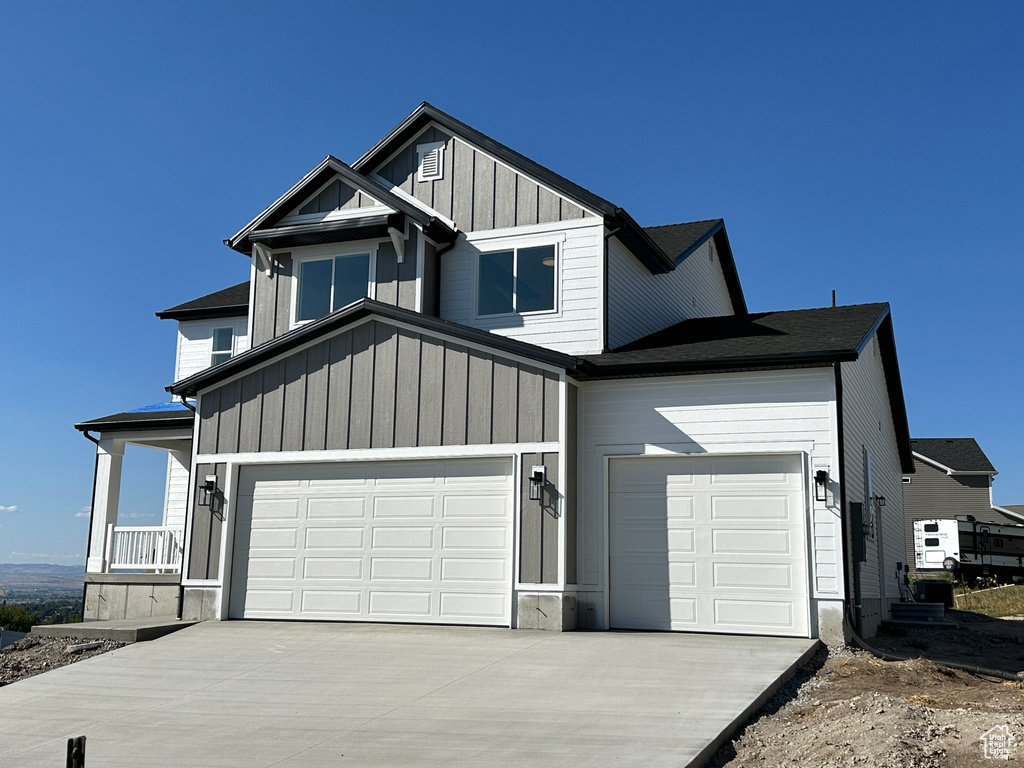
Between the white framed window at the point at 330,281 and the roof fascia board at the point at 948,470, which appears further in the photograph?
the roof fascia board at the point at 948,470

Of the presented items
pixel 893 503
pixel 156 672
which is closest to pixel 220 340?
pixel 156 672

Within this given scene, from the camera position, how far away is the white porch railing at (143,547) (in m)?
18.3

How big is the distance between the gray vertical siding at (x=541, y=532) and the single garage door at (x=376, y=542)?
1.01 feet

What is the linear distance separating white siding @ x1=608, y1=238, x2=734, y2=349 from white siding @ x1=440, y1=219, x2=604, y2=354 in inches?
16.0

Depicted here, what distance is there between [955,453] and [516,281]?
35.4m

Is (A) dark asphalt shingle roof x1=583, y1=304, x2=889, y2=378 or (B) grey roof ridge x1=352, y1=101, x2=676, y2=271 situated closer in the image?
(A) dark asphalt shingle roof x1=583, y1=304, x2=889, y2=378

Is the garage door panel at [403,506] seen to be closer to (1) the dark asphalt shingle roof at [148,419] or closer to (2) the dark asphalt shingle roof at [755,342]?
(2) the dark asphalt shingle roof at [755,342]

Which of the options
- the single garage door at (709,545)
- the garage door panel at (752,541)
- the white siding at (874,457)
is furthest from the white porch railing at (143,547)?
the white siding at (874,457)

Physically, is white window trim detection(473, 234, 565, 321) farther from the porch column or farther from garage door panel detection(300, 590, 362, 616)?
the porch column

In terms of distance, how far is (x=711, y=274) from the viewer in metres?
22.4

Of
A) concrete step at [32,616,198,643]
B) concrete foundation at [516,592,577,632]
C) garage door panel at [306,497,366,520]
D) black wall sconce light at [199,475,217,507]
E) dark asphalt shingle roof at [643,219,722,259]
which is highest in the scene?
dark asphalt shingle roof at [643,219,722,259]

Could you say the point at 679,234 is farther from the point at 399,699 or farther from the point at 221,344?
the point at 399,699

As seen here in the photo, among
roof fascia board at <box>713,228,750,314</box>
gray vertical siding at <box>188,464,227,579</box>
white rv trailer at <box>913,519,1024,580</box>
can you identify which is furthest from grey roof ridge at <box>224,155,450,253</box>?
white rv trailer at <box>913,519,1024,580</box>

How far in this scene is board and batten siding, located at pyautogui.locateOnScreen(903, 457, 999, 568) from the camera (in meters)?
43.3
